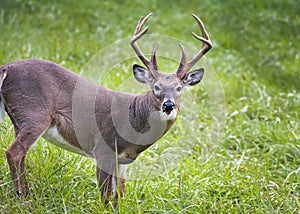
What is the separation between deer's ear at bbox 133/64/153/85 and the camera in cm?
500

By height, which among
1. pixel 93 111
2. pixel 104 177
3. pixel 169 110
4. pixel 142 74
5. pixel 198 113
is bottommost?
pixel 104 177

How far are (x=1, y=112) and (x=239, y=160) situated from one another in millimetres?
2756

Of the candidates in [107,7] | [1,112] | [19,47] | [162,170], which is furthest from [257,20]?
[1,112]

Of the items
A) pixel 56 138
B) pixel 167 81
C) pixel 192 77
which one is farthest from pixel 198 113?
pixel 56 138

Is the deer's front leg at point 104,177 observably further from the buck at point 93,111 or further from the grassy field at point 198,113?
the grassy field at point 198,113

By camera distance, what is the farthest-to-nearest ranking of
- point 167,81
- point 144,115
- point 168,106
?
point 144,115 < point 167,81 < point 168,106

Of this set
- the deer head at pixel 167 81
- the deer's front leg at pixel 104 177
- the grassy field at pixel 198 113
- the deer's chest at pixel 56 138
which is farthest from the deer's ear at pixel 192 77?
the deer's chest at pixel 56 138

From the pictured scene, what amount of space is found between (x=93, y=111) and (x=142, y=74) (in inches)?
22.2

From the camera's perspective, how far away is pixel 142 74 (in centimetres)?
504

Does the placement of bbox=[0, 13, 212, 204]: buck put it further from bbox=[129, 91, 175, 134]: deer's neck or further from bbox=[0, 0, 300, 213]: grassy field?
bbox=[0, 0, 300, 213]: grassy field

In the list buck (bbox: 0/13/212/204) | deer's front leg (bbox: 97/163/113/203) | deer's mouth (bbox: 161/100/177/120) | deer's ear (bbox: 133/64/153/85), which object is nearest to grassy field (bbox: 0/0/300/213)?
deer's front leg (bbox: 97/163/113/203)

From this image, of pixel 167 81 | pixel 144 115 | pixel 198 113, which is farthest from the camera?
pixel 198 113

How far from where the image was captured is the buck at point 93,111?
467 centimetres

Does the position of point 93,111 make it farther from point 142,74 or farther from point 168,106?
point 168,106
